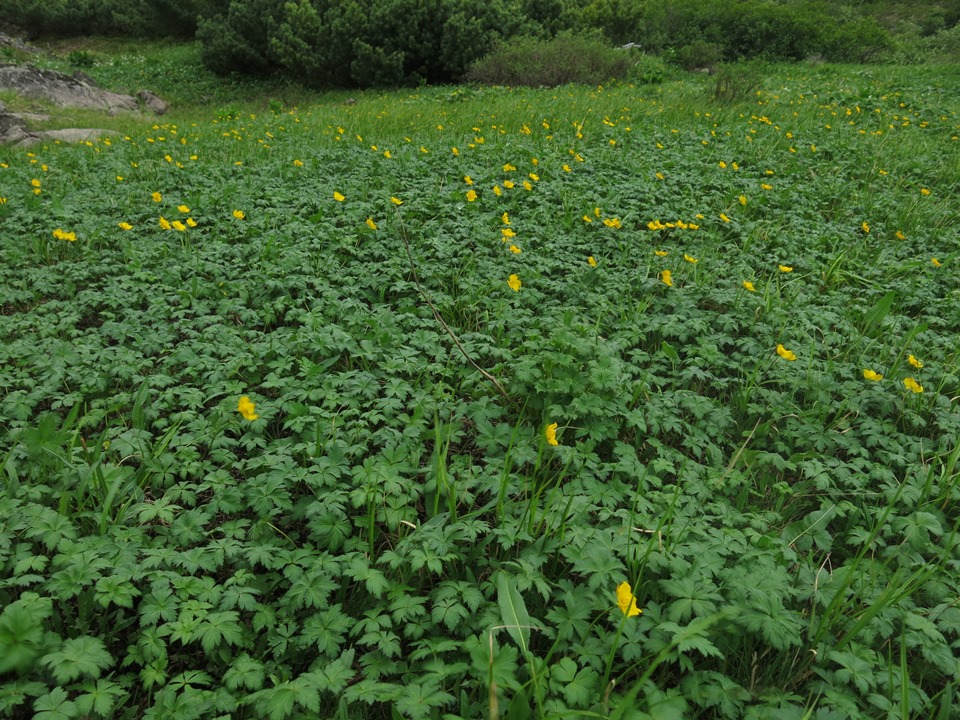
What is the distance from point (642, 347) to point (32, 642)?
8.63 feet

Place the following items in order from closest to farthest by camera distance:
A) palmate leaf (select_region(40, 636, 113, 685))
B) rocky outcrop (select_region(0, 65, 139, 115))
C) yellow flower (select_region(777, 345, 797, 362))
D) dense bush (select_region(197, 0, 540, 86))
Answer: palmate leaf (select_region(40, 636, 113, 685)), yellow flower (select_region(777, 345, 797, 362)), rocky outcrop (select_region(0, 65, 139, 115)), dense bush (select_region(197, 0, 540, 86))

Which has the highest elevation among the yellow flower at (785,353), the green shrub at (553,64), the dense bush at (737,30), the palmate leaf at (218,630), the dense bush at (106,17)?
the dense bush at (106,17)

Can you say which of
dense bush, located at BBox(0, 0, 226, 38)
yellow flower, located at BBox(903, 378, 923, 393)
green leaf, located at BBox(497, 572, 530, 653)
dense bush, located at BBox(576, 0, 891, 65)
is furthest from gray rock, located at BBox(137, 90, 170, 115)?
yellow flower, located at BBox(903, 378, 923, 393)

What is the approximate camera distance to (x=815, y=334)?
9.52 ft

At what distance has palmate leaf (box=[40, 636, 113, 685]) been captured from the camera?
1.32 metres

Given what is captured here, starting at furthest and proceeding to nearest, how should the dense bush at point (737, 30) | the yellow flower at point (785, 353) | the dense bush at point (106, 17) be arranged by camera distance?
the dense bush at point (106, 17) → the dense bush at point (737, 30) → the yellow flower at point (785, 353)

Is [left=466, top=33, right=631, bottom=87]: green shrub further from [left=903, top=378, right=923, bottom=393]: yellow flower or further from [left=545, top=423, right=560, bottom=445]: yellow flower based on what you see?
[left=545, top=423, right=560, bottom=445]: yellow flower

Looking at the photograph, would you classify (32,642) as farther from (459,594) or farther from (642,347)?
(642,347)

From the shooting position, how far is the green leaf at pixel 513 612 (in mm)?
1442

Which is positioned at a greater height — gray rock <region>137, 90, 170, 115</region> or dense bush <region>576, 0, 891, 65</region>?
dense bush <region>576, 0, 891, 65</region>

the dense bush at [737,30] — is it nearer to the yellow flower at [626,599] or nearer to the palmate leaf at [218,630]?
the yellow flower at [626,599]

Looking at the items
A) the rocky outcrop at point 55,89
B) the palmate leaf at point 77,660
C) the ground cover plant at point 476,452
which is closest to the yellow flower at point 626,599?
the ground cover plant at point 476,452

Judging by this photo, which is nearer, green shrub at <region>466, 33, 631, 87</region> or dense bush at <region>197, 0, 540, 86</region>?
green shrub at <region>466, 33, 631, 87</region>

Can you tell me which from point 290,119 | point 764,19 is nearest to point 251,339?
point 290,119
